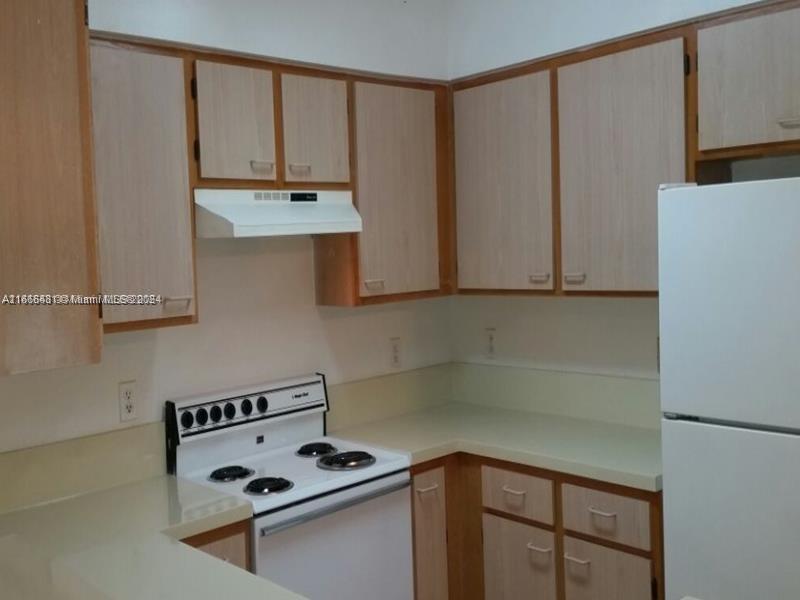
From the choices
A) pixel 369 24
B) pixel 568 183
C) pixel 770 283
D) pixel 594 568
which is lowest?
pixel 594 568

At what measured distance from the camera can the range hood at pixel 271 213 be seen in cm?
251

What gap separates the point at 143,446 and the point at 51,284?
859mm

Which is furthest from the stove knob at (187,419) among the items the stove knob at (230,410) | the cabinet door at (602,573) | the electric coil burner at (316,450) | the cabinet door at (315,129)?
the cabinet door at (602,573)

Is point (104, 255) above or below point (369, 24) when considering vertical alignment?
below

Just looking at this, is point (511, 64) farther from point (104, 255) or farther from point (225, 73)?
point (104, 255)

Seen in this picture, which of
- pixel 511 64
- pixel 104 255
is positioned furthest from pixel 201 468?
pixel 511 64

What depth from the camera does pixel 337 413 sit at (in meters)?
3.24

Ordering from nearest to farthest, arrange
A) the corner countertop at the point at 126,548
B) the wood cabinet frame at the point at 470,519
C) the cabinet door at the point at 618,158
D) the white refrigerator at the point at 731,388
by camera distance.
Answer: the corner countertop at the point at 126,548
the white refrigerator at the point at 731,388
the cabinet door at the point at 618,158
the wood cabinet frame at the point at 470,519

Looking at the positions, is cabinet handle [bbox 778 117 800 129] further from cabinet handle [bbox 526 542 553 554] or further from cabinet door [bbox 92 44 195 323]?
cabinet door [bbox 92 44 195 323]

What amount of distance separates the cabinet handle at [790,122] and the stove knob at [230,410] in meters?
1.98

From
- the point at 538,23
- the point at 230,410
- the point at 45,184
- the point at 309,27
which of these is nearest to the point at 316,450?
the point at 230,410

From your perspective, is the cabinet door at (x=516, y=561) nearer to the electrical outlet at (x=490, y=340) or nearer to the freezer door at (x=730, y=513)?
the freezer door at (x=730, y=513)

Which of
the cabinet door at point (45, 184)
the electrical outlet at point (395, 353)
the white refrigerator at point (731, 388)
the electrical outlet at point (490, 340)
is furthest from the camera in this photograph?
the electrical outlet at point (490, 340)

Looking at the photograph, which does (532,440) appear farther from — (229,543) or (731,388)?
(229,543)
